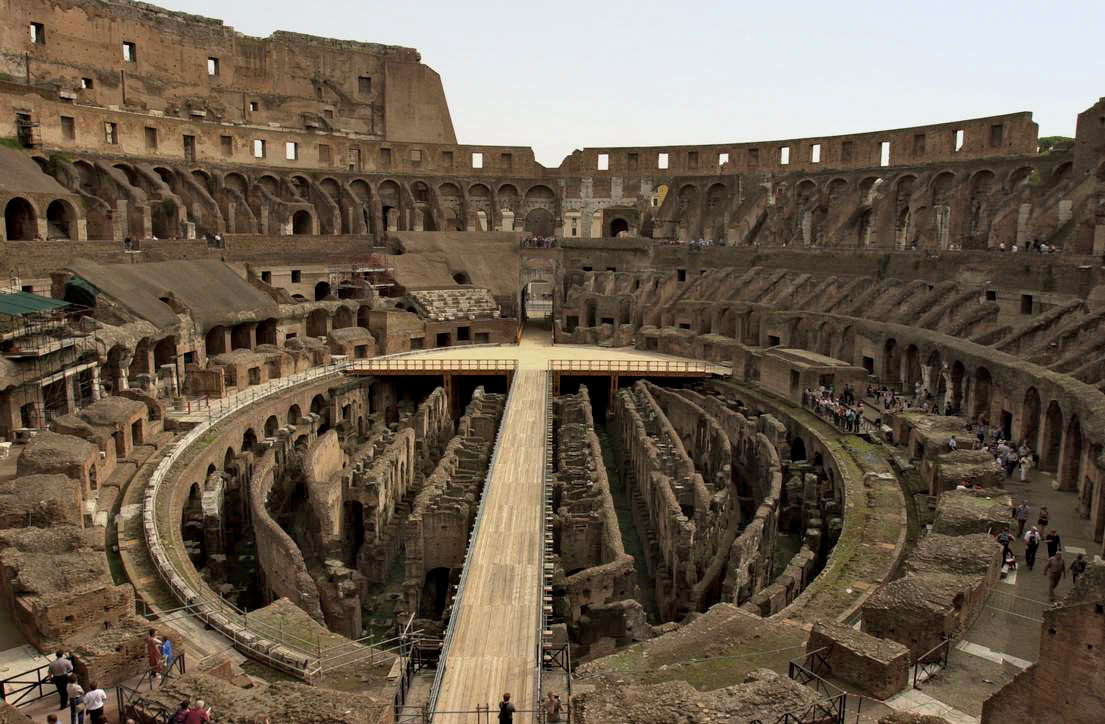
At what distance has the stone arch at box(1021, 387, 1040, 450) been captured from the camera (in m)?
23.4

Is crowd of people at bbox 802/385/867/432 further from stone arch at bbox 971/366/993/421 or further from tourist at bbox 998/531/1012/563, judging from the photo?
tourist at bbox 998/531/1012/563

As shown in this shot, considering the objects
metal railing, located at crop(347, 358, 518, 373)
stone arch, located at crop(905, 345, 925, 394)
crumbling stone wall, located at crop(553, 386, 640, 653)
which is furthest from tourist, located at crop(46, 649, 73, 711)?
stone arch, located at crop(905, 345, 925, 394)

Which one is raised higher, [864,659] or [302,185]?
[302,185]

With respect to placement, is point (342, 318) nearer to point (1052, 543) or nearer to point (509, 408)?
point (509, 408)

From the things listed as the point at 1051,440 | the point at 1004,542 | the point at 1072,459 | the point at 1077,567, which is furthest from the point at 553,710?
the point at 1051,440

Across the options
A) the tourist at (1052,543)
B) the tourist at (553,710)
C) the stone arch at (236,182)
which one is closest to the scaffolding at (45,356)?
the tourist at (553,710)

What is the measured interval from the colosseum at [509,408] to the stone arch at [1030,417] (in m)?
0.12

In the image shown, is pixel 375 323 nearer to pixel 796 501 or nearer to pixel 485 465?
pixel 485 465

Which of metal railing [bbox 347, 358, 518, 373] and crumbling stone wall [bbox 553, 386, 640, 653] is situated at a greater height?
metal railing [bbox 347, 358, 518, 373]

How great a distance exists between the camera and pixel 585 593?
16.5m

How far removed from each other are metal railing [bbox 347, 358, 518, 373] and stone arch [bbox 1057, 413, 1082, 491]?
21.7 m

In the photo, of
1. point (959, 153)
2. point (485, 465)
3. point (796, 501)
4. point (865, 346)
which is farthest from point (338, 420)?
point (959, 153)

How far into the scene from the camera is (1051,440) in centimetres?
2222

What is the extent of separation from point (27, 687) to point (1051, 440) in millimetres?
22538
